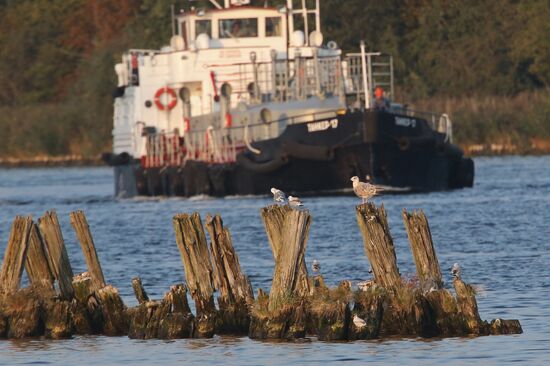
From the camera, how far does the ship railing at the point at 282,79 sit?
54.5 m

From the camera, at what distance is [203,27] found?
194 ft

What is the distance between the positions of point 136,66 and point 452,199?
51.1 ft

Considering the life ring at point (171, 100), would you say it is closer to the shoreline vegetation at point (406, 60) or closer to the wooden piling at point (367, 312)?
the shoreline vegetation at point (406, 60)

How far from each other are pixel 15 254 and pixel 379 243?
4284 millimetres

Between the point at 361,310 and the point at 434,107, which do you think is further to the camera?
the point at 434,107

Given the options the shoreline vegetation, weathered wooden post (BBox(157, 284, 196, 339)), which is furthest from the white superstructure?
weathered wooden post (BBox(157, 284, 196, 339))

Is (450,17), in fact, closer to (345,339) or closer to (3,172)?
(3,172)

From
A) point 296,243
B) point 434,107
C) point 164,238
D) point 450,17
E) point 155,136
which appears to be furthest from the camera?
point 450,17

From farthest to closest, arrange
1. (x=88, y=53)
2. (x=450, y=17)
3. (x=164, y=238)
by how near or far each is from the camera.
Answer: (x=88, y=53), (x=450, y=17), (x=164, y=238)

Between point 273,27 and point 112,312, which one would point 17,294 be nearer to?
point 112,312

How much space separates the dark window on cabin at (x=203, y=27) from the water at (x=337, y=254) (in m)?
5.79

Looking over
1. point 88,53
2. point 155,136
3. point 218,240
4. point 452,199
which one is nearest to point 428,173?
point 452,199

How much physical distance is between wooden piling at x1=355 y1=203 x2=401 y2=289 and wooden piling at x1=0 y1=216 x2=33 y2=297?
3919 mm

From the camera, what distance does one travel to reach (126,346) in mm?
21297
